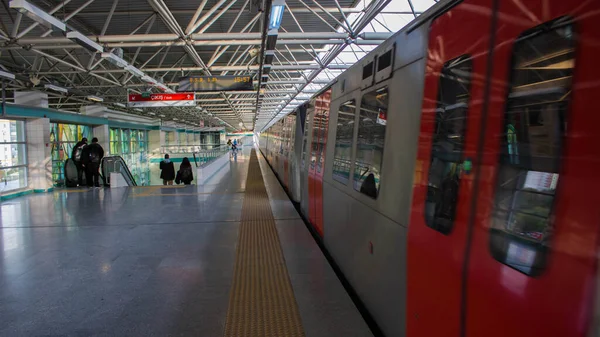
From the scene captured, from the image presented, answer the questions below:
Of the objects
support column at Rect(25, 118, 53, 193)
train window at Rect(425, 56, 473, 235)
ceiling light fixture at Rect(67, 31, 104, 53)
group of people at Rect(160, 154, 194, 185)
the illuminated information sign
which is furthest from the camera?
group of people at Rect(160, 154, 194, 185)

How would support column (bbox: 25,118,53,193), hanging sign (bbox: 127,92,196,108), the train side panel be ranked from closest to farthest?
the train side panel → support column (bbox: 25,118,53,193) → hanging sign (bbox: 127,92,196,108)

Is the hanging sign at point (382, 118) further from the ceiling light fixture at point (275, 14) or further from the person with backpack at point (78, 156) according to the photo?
the person with backpack at point (78, 156)

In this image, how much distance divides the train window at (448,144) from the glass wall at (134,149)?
23.4 meters

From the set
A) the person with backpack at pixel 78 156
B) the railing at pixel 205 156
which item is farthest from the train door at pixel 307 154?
the person with backpack at pixel 78 156

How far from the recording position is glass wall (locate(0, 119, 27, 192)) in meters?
9.74

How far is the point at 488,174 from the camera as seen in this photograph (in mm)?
1585

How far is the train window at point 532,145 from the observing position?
129 centimetres

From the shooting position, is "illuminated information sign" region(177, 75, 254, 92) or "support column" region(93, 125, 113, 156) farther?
"support column" region(93, 125, 113, 156)

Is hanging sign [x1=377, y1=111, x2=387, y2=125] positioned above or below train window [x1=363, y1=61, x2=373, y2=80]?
Result: below

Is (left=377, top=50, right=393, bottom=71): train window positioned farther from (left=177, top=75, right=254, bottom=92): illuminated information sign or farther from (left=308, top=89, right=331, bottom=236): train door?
(left=177, top=75, right=254, bottom=92): illuminated information sign

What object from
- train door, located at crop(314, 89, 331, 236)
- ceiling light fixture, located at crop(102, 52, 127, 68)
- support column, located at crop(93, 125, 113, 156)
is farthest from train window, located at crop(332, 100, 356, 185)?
support column, located at crop(93, 125, 113, 156)

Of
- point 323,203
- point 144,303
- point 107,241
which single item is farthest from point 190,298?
point 107,241

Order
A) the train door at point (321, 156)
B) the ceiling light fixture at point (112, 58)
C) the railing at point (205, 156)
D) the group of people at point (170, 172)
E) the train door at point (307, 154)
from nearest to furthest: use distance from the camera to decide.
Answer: the train door at point (321, 156) → the train door at point (307, 154) → the ceiling light fixture at point (112, 58) → the group of people at point (170, 172) → the railing at point (205, 156)

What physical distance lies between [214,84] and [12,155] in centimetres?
656
